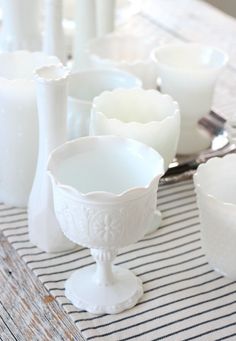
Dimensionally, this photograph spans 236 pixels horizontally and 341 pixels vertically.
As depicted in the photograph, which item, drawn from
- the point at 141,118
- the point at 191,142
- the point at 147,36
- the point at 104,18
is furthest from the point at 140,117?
the point at 147,36

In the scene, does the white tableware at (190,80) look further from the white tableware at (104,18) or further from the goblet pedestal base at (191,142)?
the white tableware at (104,18)

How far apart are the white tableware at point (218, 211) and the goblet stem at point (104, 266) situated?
106mm

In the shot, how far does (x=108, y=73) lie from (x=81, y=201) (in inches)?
13.2

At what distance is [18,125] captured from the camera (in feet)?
2.78

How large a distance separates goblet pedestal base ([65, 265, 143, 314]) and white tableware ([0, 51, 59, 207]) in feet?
0.52

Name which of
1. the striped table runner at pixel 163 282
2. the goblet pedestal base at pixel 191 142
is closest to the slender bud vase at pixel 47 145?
the striped table runner at pixel 163 282

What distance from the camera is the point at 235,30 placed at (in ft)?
→ 4.41

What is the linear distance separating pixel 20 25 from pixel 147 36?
0.29 m

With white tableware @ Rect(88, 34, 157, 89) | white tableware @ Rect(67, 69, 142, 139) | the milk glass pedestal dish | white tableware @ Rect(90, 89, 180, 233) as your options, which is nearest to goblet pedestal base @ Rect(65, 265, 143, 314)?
the milk glass pedestal dish

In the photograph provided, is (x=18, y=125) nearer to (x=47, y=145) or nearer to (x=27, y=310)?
(x=47, y=145)

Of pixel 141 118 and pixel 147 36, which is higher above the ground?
pixel 141 118

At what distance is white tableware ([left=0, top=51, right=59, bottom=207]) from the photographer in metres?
0.83

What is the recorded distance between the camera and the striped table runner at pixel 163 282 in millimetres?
704

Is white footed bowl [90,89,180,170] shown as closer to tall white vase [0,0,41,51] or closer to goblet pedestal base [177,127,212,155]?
goblet pedestal base [177,127,212,155]
